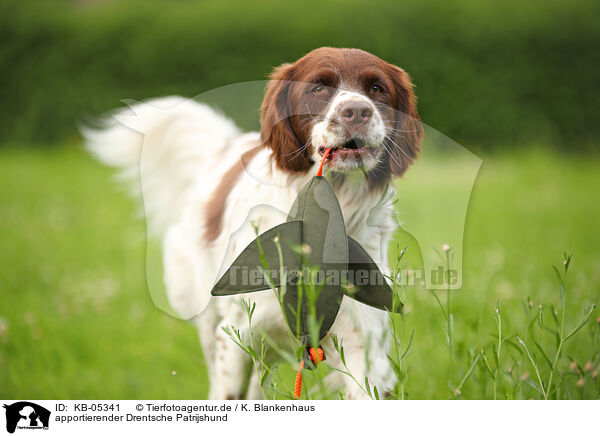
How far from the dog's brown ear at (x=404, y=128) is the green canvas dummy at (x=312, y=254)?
0.20 meters

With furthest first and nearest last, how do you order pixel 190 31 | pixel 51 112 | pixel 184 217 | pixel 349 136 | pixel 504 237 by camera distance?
pixel 51 112 < pixel 190 31 < pixel 504 237 < pixel 184 217 < pixel 349 136

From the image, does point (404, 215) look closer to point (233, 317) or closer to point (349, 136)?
point (349, 136)

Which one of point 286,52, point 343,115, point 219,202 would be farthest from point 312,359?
point 286,52

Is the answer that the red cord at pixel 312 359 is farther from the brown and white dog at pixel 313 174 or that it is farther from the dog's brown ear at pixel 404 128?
the dog's brown ear at pixel 404 128

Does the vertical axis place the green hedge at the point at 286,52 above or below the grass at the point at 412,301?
above

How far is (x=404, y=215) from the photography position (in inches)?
57.4

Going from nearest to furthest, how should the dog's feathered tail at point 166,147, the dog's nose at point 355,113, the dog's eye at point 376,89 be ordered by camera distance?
the dog's nose at point 355,113
the dog's eye at point 376,89
the dog's feathered tail at point 166,147

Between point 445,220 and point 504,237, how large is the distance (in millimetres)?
2279

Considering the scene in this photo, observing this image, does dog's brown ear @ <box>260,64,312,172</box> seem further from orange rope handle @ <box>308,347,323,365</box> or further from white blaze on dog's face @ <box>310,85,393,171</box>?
orange rope handle @ <box>308,347,323,365</box>

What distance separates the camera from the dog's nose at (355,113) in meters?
1.21
